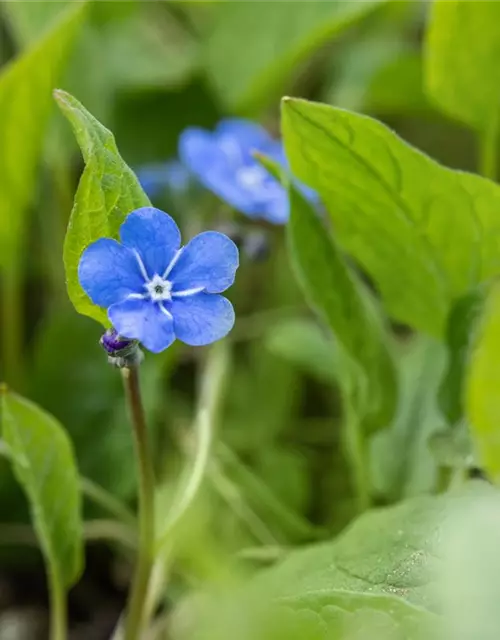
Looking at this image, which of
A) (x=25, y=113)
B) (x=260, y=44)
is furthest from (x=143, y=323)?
(x=260, y=44)

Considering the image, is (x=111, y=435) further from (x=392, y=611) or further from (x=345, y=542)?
(x=392, y=611)

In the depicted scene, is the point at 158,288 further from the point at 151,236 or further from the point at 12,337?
the point at 12,337

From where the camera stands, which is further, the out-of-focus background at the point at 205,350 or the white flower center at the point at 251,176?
the white flower center at the point at 251,176

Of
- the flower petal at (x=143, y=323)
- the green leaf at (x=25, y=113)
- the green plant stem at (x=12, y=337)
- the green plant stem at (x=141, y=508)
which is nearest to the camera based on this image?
the flower petal at (x=143, y=323)

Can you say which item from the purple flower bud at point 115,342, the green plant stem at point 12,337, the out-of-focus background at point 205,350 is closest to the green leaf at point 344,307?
the out-of-focus background at point 205,350

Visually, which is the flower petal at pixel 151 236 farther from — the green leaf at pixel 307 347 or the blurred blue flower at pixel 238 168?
the green leaf at pixel 307 347

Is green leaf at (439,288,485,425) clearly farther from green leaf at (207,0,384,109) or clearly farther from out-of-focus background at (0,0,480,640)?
green leaf at (207,0,384,109)
